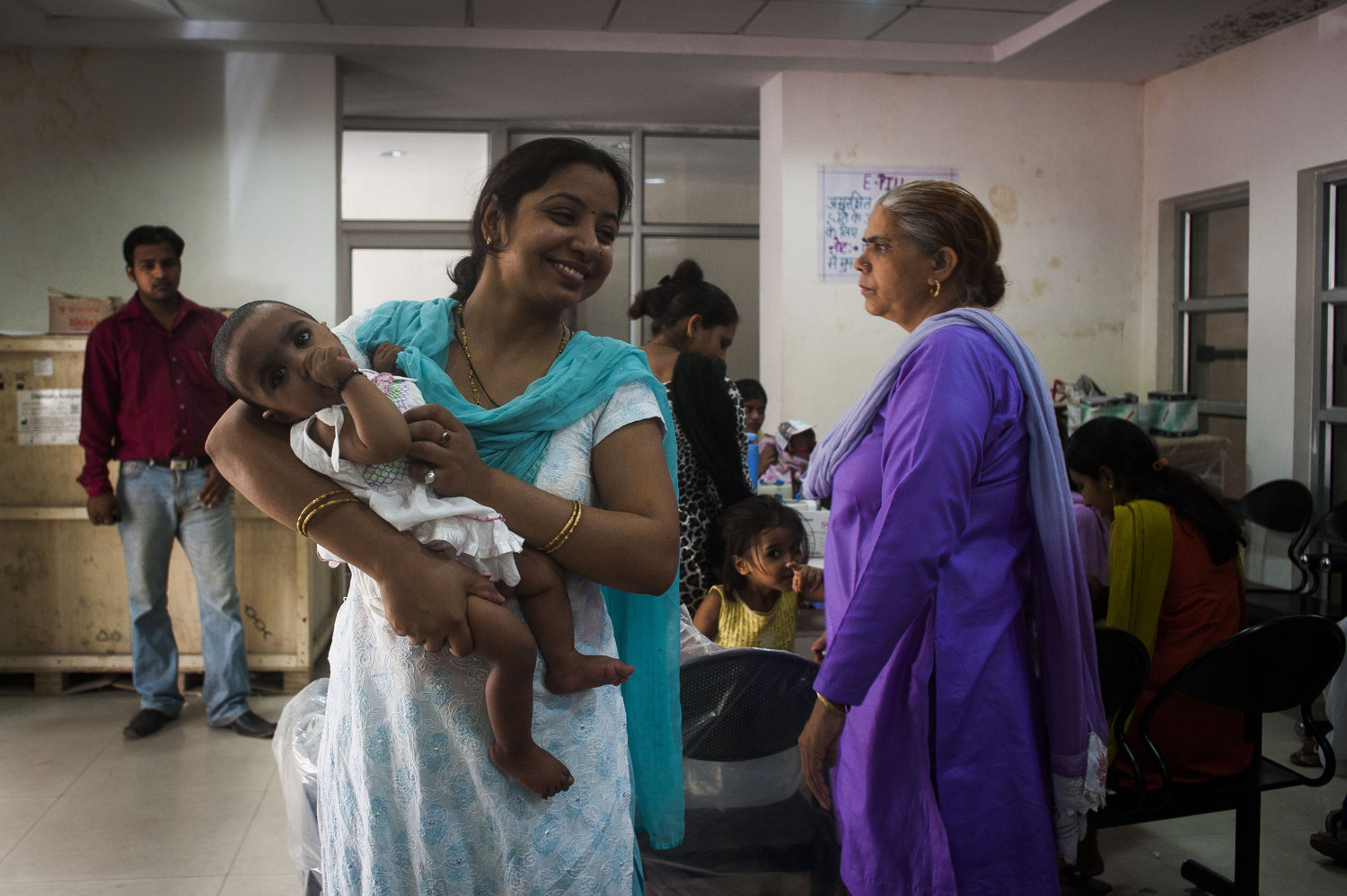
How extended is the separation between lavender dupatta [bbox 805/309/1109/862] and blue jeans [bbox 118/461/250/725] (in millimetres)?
3193

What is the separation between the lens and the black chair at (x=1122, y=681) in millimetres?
2008

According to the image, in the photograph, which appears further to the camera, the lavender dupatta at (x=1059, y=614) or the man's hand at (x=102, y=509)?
the man's hand at (x=102, y=509)

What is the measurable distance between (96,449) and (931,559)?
11.6 ft

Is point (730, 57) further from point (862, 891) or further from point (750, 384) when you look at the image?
point (862, 891)

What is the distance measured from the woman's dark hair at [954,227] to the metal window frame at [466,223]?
4983 millimetres

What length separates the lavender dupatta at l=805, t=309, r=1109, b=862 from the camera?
146cm

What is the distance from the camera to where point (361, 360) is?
1188 mm

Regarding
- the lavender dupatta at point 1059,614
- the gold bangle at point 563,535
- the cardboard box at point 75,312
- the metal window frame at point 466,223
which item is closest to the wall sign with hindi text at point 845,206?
the metal window frame at point 466,223

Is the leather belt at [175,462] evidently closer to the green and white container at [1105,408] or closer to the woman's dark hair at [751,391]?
the woman's dark hair at [751,391]

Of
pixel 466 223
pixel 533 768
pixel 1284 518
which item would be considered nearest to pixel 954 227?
pixel 533 768

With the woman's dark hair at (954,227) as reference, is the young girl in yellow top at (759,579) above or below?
below

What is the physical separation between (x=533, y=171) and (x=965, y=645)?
91 cm

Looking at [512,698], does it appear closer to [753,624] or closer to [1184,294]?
[753,624]

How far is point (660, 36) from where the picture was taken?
5.22 metres
